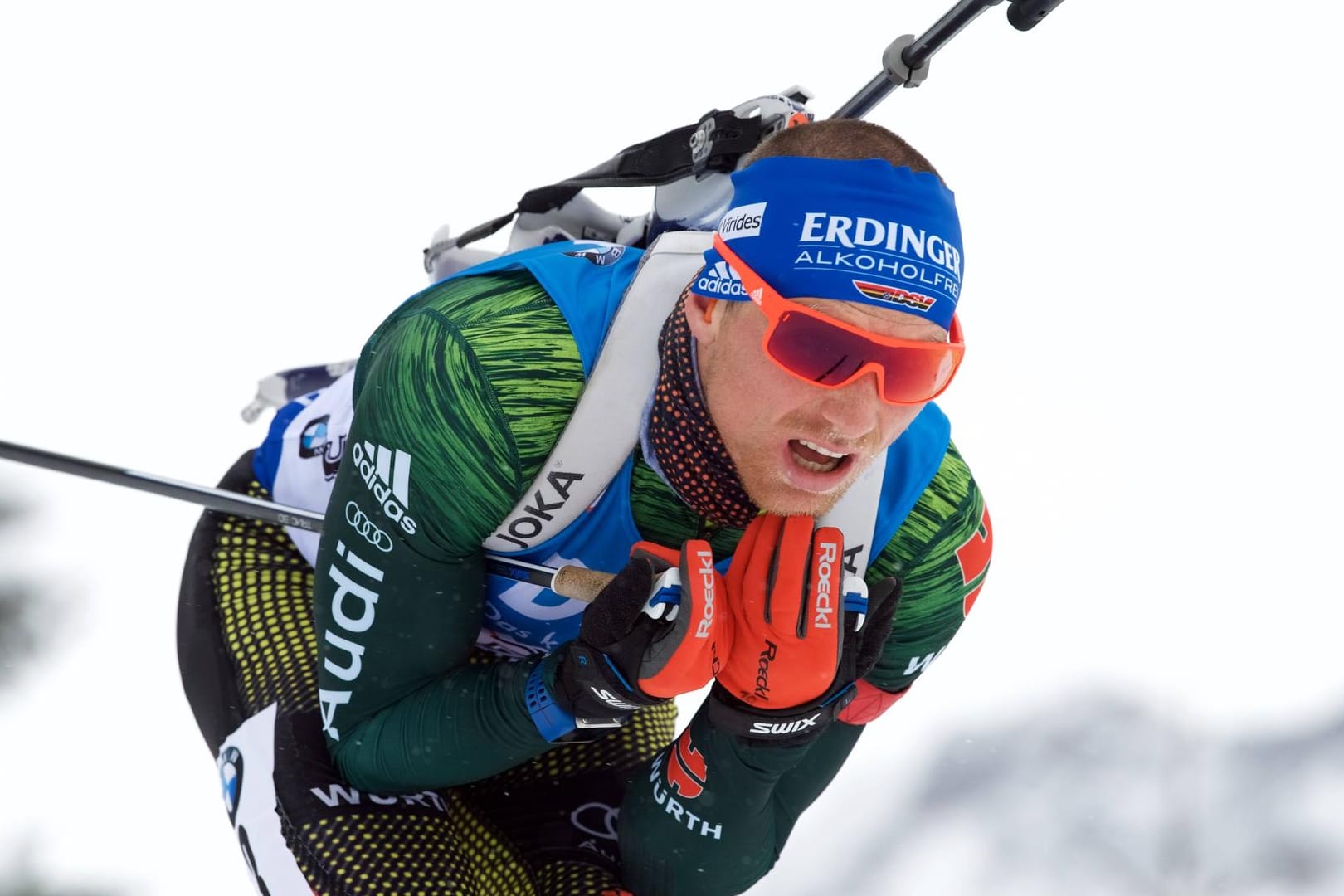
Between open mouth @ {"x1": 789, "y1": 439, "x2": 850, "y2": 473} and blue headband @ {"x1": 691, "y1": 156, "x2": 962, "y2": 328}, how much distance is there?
0.28 meters

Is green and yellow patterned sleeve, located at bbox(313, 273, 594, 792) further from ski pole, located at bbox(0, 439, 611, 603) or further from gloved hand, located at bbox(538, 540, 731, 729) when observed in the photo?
ski pole, located at bbox(0, 439, 611, 603)

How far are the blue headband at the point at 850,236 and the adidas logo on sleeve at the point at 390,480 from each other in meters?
0.64

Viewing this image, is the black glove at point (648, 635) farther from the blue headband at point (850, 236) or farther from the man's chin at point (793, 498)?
the blue headband at point (850, 236)

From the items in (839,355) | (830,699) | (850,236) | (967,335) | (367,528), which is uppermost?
(850,236)

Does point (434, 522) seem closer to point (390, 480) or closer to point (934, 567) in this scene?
point (390, 480)

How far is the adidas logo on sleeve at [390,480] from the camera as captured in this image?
2752 mm

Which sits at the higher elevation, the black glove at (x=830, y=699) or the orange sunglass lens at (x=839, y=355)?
the orange sunglass lens at (x=839, y=355)

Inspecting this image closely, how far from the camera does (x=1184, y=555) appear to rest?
500 cm

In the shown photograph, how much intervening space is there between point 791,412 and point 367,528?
2.78ft

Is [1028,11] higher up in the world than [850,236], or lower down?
higher up

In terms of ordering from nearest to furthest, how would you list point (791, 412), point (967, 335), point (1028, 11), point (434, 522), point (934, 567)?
point (791, 412), point (434, 522), point (934, 567), point (1028, 11), point (967, 335)

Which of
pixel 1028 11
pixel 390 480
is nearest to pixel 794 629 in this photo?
pixel 390 480

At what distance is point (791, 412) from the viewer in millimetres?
2613

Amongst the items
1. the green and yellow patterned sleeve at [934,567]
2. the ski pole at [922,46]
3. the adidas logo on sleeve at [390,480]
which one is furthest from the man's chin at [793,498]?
the ski pole at [922,46]
